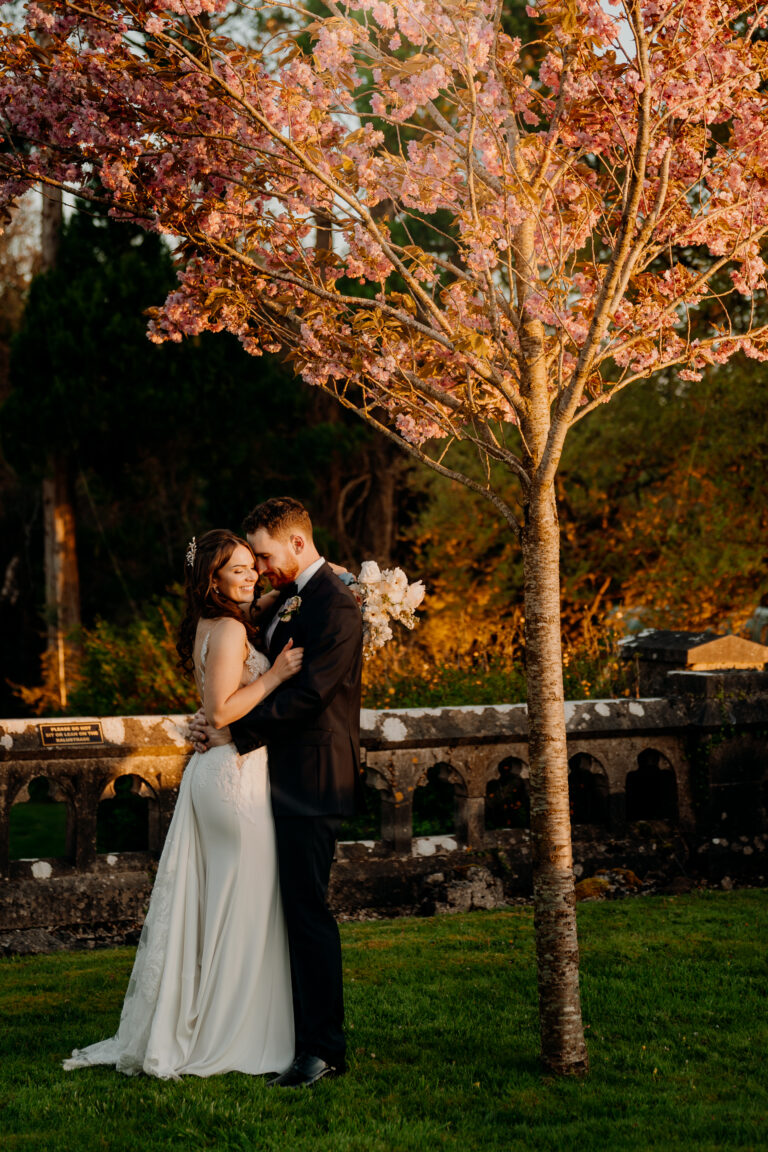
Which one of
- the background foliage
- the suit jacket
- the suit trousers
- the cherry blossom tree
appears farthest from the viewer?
the background foliage

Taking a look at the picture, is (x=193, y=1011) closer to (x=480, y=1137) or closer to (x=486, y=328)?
(x=480, y=1137)

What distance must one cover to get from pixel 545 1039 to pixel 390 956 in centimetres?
140

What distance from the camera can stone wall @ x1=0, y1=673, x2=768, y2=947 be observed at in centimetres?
550

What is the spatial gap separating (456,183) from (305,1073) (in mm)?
3411

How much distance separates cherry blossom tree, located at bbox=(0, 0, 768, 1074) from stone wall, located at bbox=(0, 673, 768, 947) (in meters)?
2.28

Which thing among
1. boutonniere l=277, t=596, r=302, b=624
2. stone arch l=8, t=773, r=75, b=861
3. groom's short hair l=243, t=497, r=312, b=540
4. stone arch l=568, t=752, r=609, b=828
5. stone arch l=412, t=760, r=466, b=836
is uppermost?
groom's short hair l=243, t=497, r=312, b=540

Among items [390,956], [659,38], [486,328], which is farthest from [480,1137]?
[659,38]

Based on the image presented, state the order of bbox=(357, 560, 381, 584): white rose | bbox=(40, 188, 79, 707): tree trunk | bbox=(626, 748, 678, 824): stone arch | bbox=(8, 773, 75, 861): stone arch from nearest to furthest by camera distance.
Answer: bbox=(357, 560, 381, 584): white rose → bbox=(626, 748, 678, 824): stone arch → bbox=(8, 773, 75, 861): stone arch → bbox=(40, 188, 79, 707): tree trunk

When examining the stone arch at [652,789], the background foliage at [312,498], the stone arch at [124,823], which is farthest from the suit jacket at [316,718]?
the background foliage at [312,498]

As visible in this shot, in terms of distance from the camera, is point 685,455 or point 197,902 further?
point 685,455

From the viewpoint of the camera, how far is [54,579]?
→ 55.6ft

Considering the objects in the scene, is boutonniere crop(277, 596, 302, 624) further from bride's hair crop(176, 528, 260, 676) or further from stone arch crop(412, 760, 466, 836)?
stone arch crop(412, 760, 466, 836)

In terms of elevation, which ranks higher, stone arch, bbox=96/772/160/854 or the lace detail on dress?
the lace detail on dress

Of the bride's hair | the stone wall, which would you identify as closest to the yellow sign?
the stone wall
